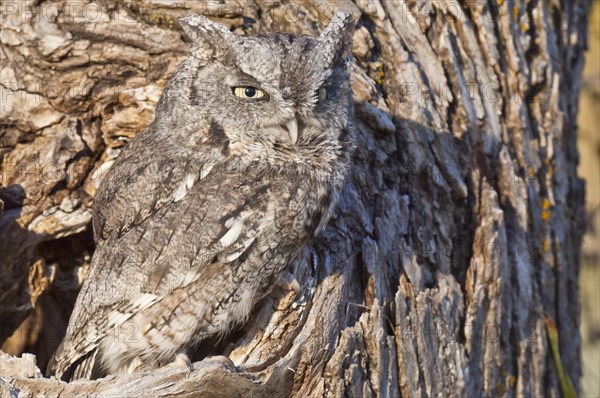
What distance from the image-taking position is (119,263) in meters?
3.20

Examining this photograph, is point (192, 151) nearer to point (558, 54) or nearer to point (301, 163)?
point (301, 163)

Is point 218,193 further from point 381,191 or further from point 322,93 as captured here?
point 381,191

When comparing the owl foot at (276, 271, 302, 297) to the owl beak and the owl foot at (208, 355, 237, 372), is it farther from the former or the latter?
the owl beak

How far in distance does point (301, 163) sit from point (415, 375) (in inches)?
41.0

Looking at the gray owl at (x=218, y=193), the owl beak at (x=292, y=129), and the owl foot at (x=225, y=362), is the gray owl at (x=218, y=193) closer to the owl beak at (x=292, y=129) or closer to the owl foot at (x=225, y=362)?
the owl beak at (x=292, y=129)

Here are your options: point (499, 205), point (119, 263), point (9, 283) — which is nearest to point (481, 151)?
point (499, 205)

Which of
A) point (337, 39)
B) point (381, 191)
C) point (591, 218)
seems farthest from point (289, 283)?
point (591, 218)

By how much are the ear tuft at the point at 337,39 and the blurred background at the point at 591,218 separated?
2628mm

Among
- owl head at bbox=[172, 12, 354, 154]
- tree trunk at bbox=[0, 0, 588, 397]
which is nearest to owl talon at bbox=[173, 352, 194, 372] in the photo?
tree trunk at bbox=[0, 0, 588, 397]

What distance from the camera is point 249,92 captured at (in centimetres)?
303

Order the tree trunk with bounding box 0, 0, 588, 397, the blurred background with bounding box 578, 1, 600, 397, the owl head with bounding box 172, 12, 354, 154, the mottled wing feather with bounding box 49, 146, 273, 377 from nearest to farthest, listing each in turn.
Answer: the owl head with bounding box 172, 12, 354, 154 → the mottled wing feather with bounding box 49, 146, 273, 377 → the tree trunk with bounding box 0, 0, 588, 397 → the blurred background with bounding box 578, 1, 600, 397

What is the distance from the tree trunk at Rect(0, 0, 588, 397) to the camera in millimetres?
3414

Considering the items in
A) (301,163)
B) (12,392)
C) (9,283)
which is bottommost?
(9,283)

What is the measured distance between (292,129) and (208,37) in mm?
471
